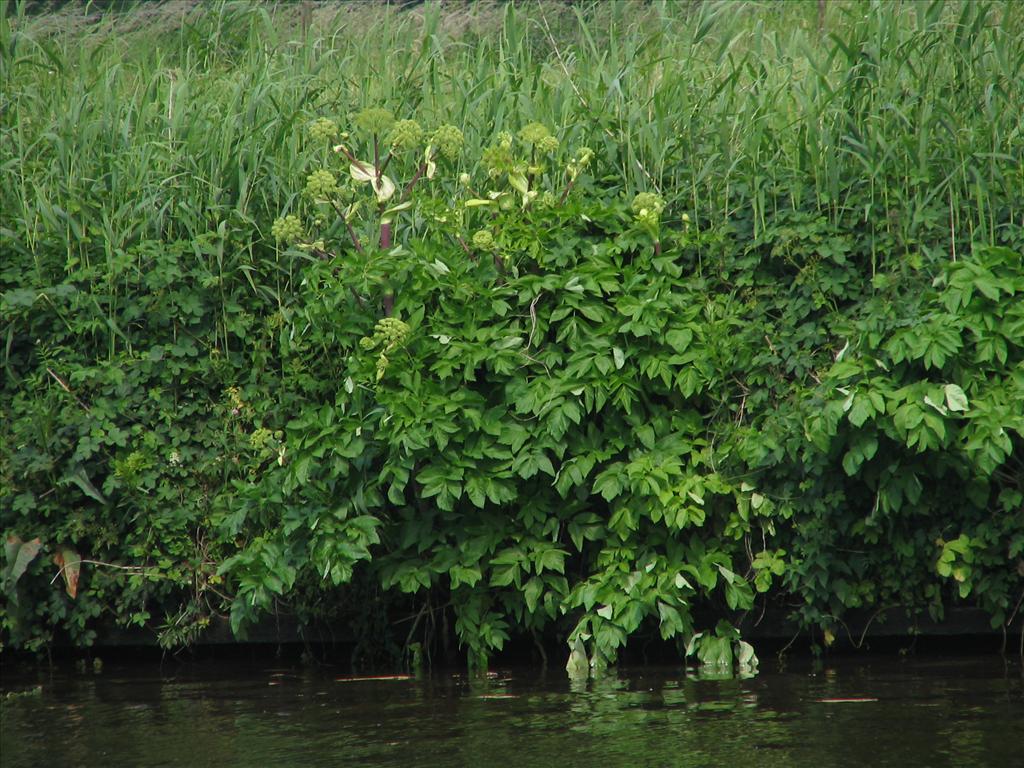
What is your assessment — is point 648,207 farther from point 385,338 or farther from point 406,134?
point 385,338

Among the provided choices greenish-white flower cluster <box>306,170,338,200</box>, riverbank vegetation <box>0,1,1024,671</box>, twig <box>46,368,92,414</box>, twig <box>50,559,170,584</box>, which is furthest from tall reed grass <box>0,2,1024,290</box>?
twig <box>50,559,170,584</box>

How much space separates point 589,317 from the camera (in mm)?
5090

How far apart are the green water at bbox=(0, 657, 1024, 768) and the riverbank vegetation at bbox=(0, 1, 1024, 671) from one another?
0.90 ft

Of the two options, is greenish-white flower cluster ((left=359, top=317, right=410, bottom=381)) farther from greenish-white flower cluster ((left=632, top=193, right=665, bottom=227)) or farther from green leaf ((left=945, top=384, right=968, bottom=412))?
green leaf ((left=945, top=384, right=968, bottom=412))

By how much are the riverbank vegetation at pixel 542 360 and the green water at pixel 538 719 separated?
274 mm

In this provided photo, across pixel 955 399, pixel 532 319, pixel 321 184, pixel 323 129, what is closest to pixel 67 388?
pixel 321 184

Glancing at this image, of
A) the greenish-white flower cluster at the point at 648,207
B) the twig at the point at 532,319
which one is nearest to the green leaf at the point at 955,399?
the greenish-white flower cluster at the point at 648,207

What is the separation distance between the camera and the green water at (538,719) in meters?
3.97

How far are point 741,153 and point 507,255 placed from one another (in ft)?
4.44

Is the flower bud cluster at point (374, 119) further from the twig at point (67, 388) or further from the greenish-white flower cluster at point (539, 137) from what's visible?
the twig at point (67, 388)

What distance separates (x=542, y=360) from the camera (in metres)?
5.16

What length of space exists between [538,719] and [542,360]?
5.00 ft

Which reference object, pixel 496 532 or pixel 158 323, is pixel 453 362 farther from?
pixel 158 323

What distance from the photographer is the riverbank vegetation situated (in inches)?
197
